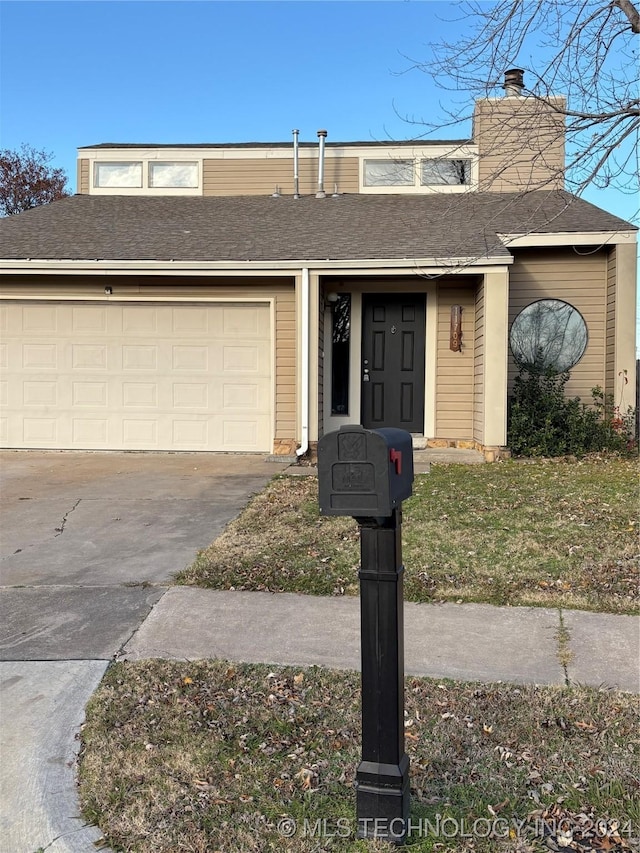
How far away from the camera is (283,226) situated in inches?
448

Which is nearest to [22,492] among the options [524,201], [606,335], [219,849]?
[219,849]

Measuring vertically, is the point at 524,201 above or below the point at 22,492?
above

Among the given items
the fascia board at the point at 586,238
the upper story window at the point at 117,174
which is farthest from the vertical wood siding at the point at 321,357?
the upper story window at the point at 117,174

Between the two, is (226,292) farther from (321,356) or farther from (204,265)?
(321,356)

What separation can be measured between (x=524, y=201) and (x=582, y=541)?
825 centimetres

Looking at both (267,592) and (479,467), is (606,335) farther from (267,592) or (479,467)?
(267,592)

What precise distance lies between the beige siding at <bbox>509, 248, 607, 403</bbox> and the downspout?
326cm

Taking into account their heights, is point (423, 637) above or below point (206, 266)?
below

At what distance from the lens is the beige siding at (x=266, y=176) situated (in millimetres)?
13672

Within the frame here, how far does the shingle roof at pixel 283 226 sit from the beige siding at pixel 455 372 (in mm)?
929

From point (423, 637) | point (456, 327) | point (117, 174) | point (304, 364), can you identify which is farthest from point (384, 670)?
point (117, 174)

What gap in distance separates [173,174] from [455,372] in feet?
23.4

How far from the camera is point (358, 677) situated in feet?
10.5

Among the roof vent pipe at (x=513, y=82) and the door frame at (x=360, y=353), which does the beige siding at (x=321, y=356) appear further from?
the roof vent pipe at (x=513, y=82)
